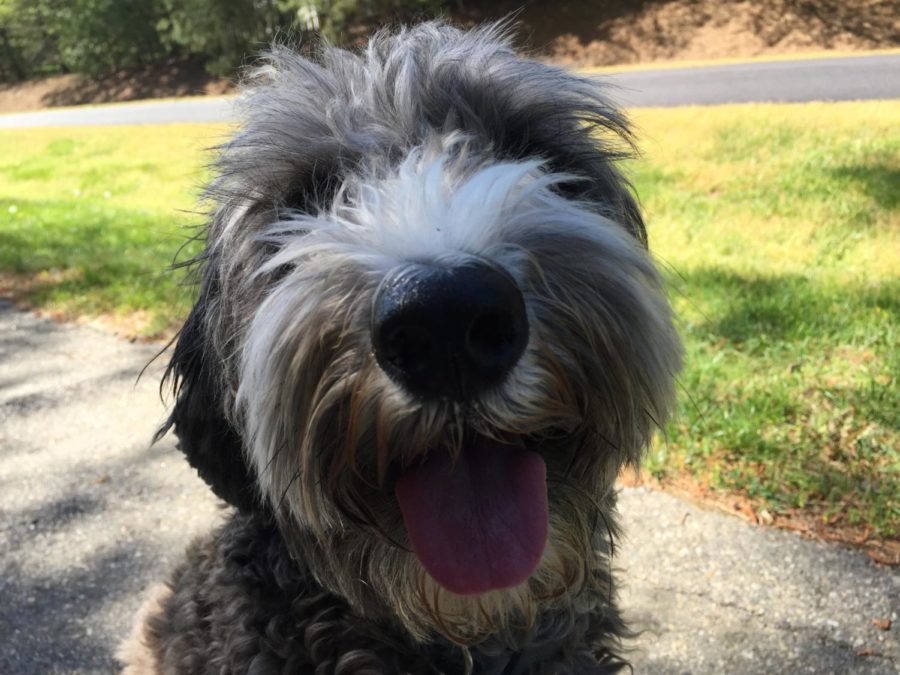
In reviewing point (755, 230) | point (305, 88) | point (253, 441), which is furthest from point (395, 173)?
point (755, 230)

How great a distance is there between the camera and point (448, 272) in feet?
5.21

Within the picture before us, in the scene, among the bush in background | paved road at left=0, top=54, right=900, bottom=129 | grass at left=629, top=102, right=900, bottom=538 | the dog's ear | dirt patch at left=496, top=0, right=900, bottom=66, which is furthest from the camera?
the bush in background

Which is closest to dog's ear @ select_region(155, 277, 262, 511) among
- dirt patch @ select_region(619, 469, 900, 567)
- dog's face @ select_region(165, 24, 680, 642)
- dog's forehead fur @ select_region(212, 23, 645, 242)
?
dog's face @ select_region(165, 24, 680, 642)

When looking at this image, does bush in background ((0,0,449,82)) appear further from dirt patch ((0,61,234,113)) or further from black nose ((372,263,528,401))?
black nose ((372,263,528,401))

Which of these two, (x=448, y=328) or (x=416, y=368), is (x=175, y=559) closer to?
(x=416, y=368)

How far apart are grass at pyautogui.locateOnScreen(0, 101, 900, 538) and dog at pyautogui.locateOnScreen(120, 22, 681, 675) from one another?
25.2 inches

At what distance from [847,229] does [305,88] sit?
6.03 metres

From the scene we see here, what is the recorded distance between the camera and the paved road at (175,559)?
3.03 metres

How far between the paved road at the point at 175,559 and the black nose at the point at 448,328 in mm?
1987

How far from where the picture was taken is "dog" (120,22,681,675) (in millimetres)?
1687

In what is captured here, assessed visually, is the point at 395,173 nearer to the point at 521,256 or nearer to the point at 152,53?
the point at 521,256

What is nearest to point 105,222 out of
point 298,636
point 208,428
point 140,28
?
point 208,428

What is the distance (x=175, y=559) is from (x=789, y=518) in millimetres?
2945

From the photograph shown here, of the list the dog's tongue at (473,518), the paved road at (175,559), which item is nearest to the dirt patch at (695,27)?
the paved road at (175,559)
